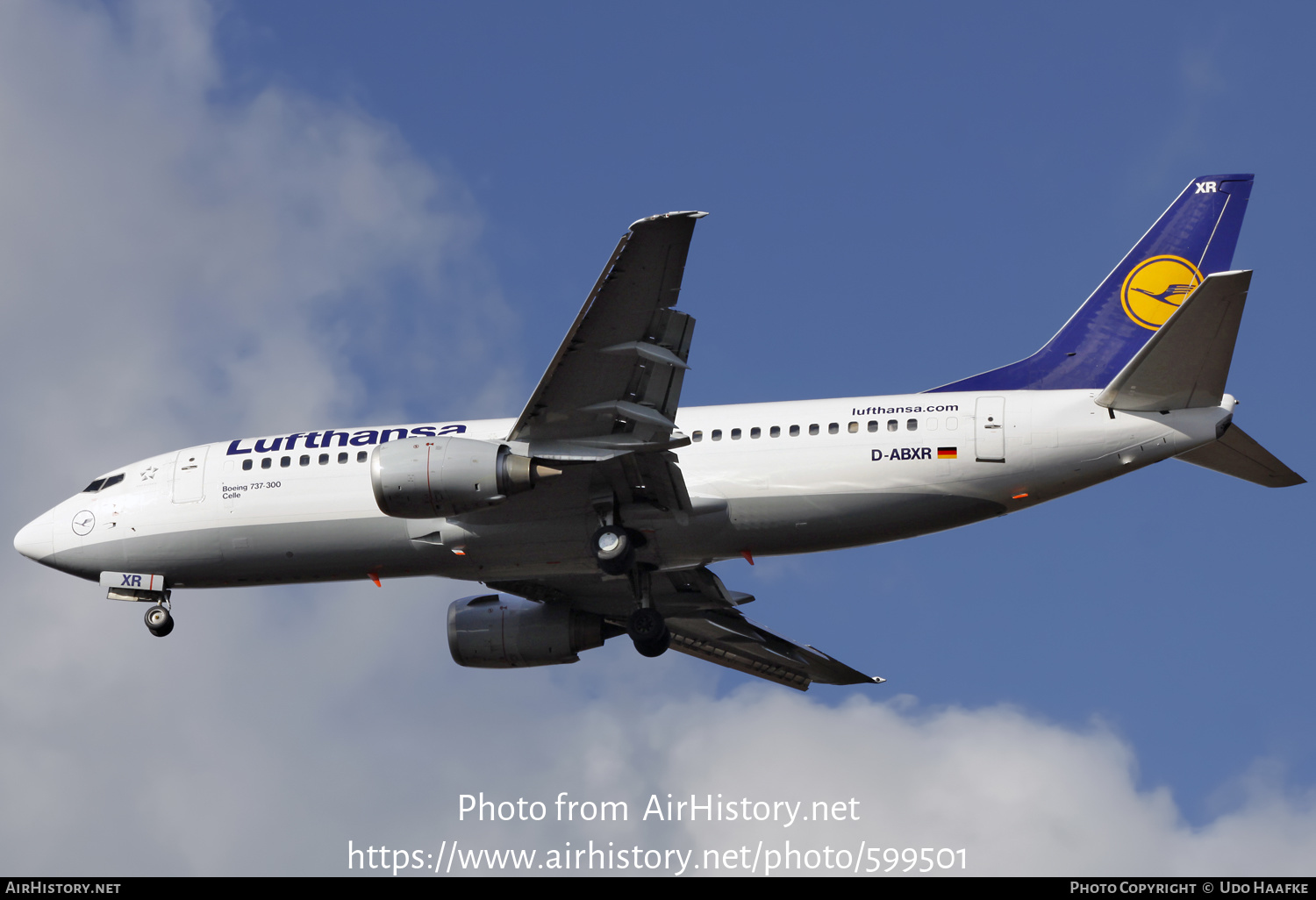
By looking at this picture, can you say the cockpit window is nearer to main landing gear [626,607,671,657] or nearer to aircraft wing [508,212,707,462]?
aircraft wing [508,212,707,462]

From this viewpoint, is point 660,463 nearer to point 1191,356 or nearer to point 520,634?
point 520,634

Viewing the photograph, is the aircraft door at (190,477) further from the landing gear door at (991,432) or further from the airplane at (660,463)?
the landing gear door at (991,432)

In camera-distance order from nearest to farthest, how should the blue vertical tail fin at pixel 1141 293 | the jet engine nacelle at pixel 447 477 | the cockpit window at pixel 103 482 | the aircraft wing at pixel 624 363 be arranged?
the aircraft wing at pixel 624 363 < the jet engine nacelle at pixel 447 477 < the blue vertical tail fin at pixel 1141 293 < the cockpit window at pixel 103 482

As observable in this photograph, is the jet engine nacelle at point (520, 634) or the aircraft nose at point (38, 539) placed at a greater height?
the aircraft nose at point (38, 539)

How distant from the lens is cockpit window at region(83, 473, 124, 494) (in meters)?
29.5

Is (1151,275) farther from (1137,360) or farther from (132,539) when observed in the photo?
(132,539)

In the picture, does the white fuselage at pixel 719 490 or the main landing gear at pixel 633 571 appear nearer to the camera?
the white fuselage at pixel 719 490

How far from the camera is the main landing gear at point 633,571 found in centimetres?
2525

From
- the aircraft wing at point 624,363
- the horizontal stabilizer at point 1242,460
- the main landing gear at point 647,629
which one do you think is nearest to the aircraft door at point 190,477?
the aircraft wing at point 624,363

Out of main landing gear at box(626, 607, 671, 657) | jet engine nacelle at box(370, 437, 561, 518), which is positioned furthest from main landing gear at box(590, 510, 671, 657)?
jet engine nacelle at box(370, 437, 561, 518)

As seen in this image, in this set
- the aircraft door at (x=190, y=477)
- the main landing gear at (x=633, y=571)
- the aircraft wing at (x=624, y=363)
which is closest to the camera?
the aircraft wing at (x=624, y=363)

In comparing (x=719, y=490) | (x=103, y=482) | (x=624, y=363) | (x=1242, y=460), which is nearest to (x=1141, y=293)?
(x=1242, y=460)

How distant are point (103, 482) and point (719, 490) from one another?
12595 mm

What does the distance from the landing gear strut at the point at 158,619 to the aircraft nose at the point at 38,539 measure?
248 cm
